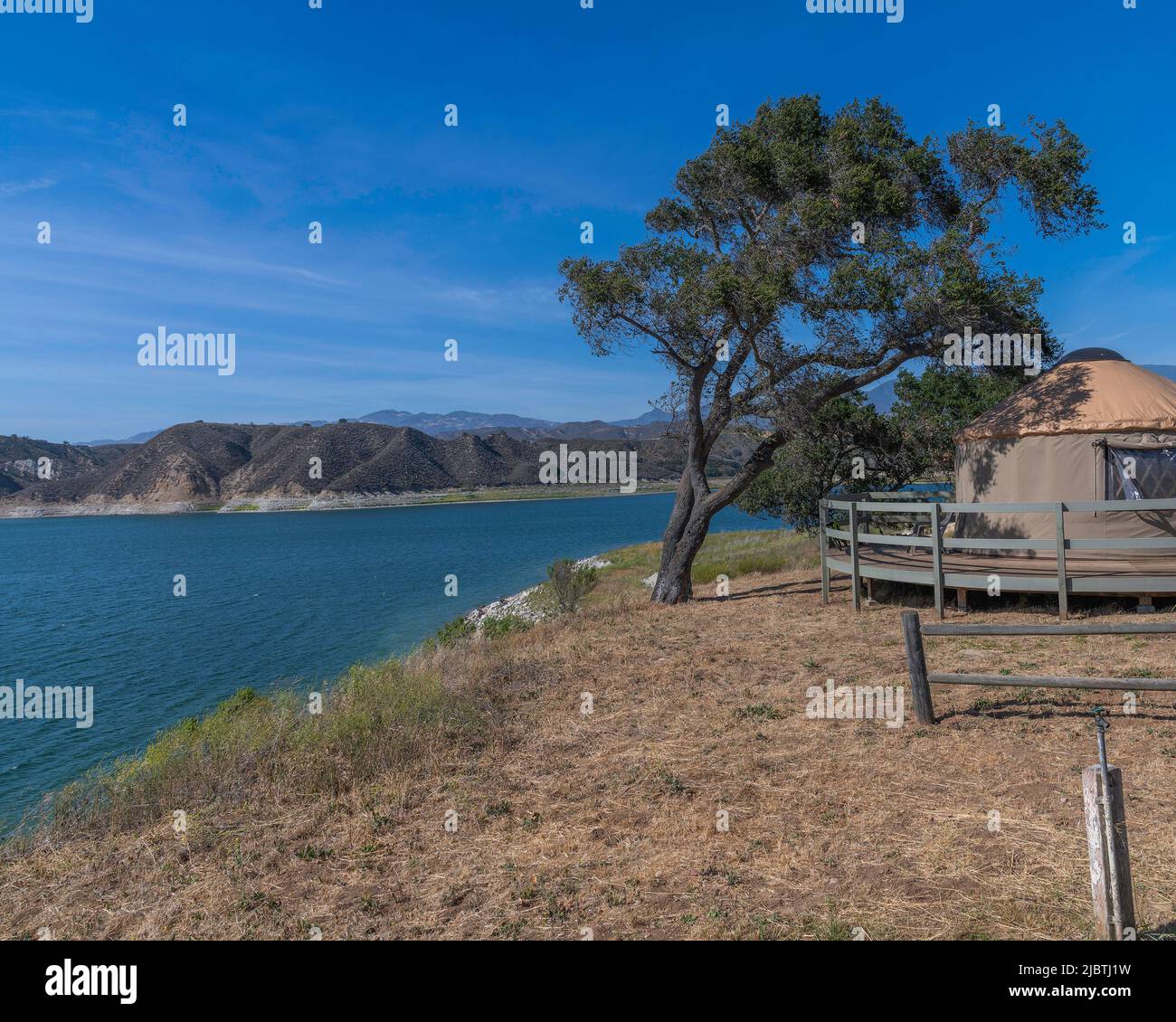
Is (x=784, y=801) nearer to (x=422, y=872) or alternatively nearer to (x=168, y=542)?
(x=422, y=872)

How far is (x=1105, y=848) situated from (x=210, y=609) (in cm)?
3446

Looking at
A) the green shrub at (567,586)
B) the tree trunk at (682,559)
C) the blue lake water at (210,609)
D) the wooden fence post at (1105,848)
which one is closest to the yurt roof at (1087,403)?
the tree trunk at (682,559)

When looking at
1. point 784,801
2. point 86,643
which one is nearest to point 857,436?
point 784,801

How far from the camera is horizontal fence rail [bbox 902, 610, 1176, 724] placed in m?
6.45

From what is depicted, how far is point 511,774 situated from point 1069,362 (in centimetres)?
1454

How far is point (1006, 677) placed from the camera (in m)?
6.81

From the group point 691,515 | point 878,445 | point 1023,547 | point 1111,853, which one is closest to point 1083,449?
point 1023,547

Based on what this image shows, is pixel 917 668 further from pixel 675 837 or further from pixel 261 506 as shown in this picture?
pixel 261 506

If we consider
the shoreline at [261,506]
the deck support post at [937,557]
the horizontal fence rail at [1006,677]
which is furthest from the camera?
the shoreline at [261,506]

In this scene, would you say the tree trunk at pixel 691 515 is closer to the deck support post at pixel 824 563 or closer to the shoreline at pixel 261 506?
the deck support post at pixel 824 563

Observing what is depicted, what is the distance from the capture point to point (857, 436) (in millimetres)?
22969

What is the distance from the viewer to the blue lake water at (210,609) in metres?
16.7

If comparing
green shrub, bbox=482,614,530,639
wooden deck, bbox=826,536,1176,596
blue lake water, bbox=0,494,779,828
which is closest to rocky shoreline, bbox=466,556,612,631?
blue lake water, bbox=0,494,779,828
